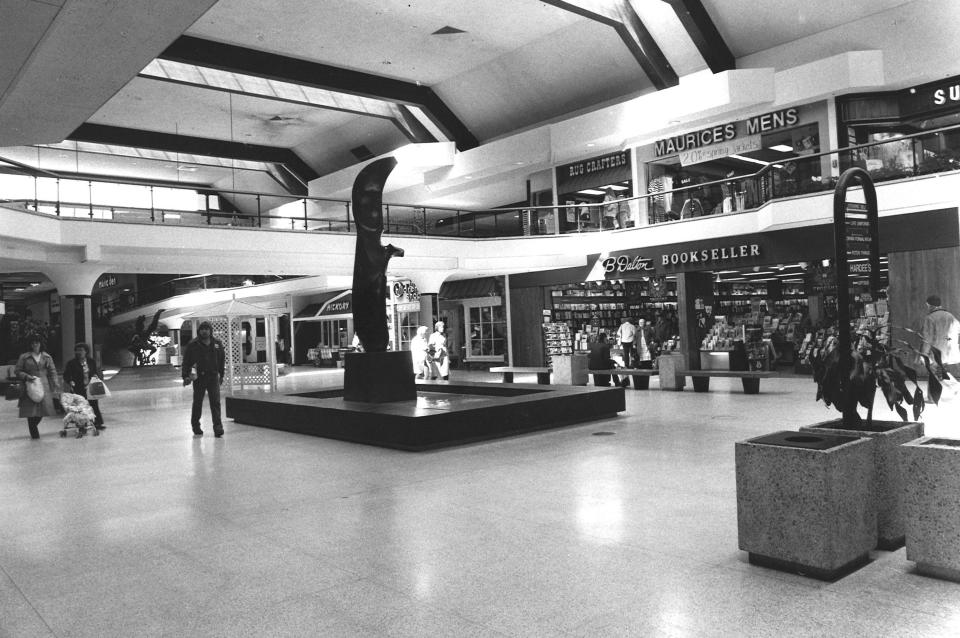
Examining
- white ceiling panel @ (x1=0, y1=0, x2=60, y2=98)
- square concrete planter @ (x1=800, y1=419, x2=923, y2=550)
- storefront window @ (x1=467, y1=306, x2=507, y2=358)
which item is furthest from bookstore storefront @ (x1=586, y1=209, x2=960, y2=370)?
white ceiling panel @ (x1=0, y1=0, x2=60, y2=98)

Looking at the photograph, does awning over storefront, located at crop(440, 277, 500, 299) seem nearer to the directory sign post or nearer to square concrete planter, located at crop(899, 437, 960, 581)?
the directory sign post

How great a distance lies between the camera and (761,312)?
19875mm

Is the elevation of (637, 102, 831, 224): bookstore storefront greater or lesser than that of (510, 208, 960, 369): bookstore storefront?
greater

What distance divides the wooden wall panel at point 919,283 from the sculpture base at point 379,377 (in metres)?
9.60

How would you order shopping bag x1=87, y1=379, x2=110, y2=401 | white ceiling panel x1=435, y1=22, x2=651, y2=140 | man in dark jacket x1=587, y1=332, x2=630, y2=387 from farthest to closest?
white ceiling panel x1=435, y1=22, x2=651, y2=140 < man in dark jacket x1=587, y1=332, x2=630, y2=387 < shopping bag x1=87, y1=379, x2=110, y2=401

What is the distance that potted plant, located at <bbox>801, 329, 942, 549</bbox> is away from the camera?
412cm

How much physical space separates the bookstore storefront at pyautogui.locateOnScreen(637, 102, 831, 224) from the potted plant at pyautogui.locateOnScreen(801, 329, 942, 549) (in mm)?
11988

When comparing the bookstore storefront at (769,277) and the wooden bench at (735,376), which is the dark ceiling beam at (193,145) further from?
the wooden bench at (735,376)

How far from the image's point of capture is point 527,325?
23109 mm

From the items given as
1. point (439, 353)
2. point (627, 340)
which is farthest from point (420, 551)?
point (627, 340)

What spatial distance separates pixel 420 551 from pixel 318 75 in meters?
19.4

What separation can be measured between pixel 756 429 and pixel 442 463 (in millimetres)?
4037

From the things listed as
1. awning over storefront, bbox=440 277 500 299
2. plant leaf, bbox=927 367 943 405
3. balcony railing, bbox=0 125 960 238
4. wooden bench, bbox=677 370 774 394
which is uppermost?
balcony railing, bbox=0 125 960 238

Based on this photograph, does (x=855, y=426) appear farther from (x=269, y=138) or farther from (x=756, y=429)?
(x=269, y=138)
